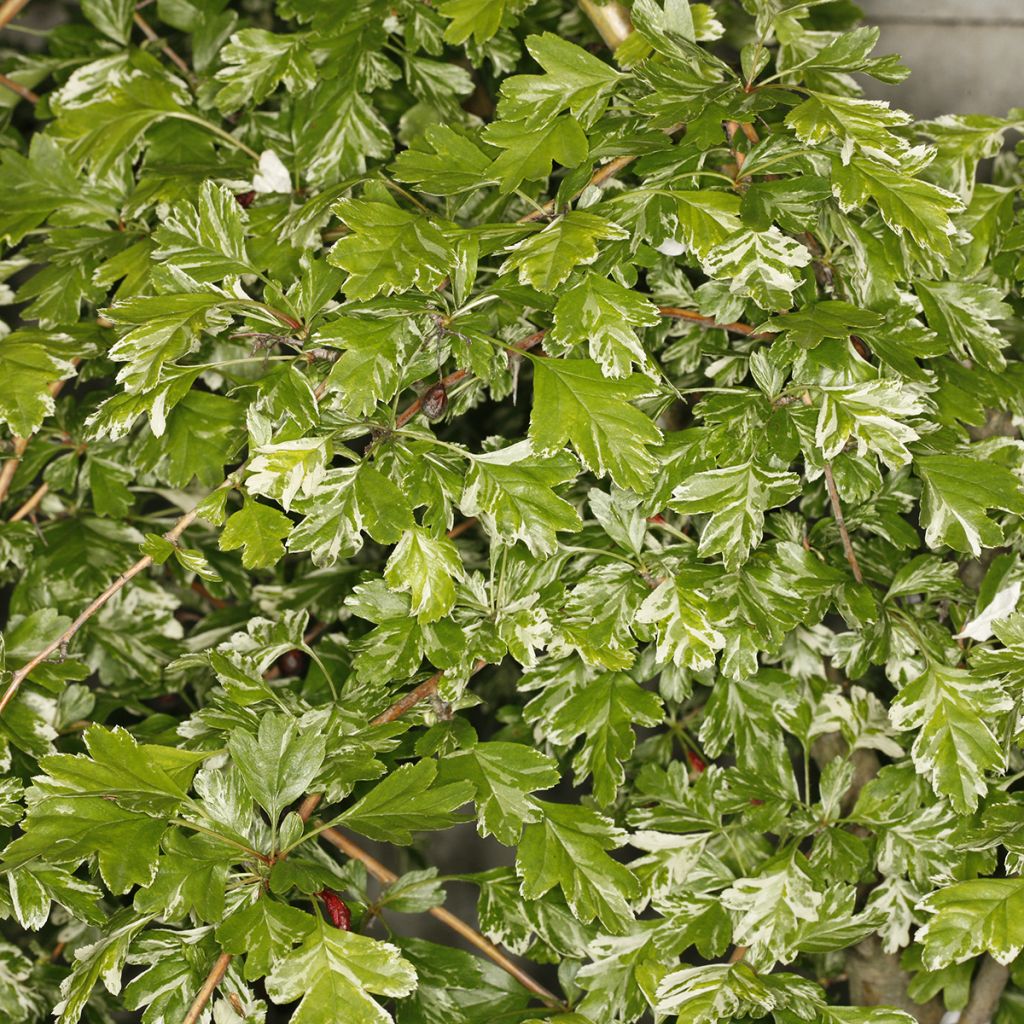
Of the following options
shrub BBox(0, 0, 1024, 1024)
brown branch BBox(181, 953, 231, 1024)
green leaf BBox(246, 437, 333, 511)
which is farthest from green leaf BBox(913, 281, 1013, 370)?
brown branch BBox(181, 953, 231, 1024)

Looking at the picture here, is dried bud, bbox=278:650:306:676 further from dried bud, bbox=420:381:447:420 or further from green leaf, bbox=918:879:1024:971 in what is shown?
green leaf, bbox=918:879:1024:971

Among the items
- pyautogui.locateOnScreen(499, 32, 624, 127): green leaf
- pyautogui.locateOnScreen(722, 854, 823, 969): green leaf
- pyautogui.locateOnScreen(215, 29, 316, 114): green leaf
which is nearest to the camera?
pyautogui.locateOnScreen(499, 32, 624, 127): green leaf

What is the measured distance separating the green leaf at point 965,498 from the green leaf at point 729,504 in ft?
0.49

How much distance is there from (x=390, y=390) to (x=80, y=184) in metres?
0.51

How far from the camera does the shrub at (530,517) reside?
0.79m

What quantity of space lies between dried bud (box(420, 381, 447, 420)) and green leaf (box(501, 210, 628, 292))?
0.14 m

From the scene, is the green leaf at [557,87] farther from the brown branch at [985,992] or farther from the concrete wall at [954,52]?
the brown branch at [985,992]

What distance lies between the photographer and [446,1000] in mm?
912

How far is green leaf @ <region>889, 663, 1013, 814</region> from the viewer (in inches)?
34.6

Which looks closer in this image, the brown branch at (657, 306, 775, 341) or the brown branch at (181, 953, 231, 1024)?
the brown branch at (181, 953, 231, 1024)

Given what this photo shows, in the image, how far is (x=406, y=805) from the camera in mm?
796

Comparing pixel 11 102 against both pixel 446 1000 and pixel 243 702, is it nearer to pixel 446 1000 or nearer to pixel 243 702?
pixel 243 702

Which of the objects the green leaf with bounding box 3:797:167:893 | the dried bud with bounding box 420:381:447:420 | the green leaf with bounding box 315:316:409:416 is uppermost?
the green leaf with bounding box 315:316:409:416

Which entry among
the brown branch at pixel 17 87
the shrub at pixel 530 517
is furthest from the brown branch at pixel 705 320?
the brown branch at pixel 17 87
